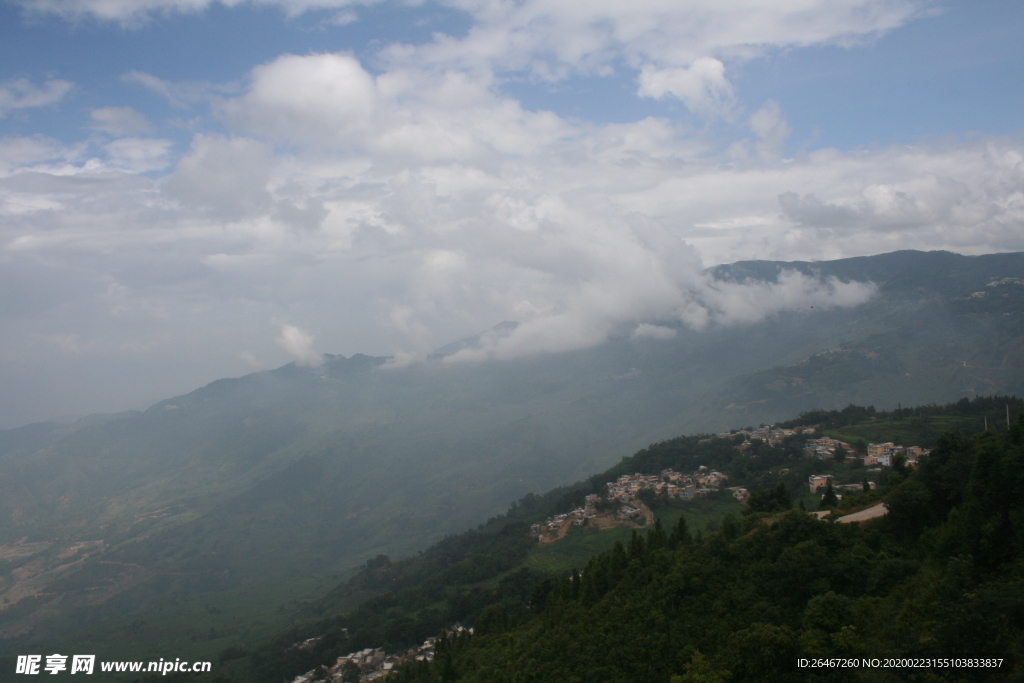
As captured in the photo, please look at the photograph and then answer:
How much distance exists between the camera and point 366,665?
4853 cm

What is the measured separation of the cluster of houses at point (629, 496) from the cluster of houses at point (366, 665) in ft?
66.5

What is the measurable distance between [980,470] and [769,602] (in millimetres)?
9629

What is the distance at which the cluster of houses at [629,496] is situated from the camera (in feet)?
212

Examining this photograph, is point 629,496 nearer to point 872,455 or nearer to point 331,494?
point 872,455

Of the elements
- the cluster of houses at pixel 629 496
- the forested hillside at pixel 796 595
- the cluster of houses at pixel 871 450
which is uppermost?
the forested hillside at pixel 796 595

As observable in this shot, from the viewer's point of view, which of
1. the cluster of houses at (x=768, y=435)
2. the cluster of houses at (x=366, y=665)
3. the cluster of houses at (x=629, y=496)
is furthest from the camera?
the cluster of houses at (x=768, y=435)

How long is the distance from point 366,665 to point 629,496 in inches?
1357

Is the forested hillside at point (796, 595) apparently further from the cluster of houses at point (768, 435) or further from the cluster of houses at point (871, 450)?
the cluster of houses at point (768, 435)

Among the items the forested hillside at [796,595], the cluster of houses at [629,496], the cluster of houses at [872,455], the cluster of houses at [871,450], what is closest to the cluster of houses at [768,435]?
the cluster of houses at [871,450]

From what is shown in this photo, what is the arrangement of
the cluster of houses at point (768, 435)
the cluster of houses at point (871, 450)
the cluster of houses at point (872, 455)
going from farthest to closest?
the cluster of houses at point (768, 435) < the cluster of houses at point (871, 450) < the cluster of houses at point (872, 455)

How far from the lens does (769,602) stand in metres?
23.2

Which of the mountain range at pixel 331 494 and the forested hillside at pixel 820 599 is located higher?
the forested hillside at pixel 820 599

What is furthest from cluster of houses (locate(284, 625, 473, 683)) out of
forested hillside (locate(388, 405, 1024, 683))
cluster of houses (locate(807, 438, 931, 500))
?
cluster of houses (locate(807, 438, 931, 500))

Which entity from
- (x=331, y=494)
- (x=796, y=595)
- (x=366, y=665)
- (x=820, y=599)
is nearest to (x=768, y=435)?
(x=366, y=665)
